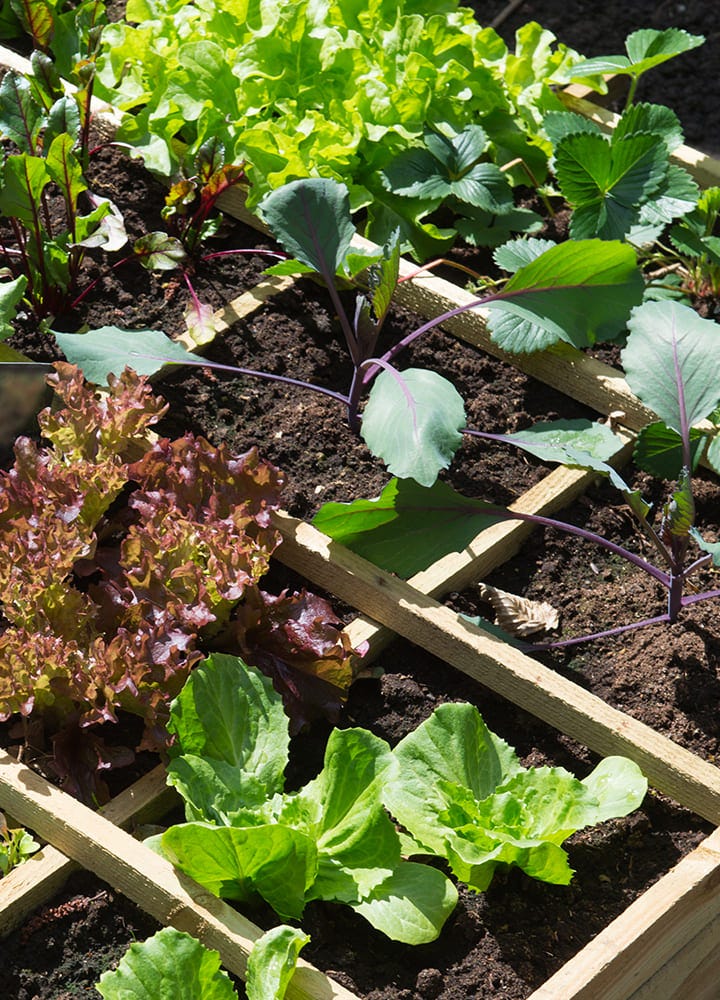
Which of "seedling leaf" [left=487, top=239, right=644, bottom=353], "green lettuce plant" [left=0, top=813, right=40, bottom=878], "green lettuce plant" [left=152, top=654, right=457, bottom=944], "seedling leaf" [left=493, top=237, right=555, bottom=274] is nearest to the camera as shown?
"green lettuce plant" [left=152, top=654, right=457, bottom=944]

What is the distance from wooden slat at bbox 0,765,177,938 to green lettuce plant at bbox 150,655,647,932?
4.0 inches

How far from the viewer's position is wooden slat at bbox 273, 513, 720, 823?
204cm

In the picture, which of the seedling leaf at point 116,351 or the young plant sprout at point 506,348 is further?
the seedling leaf at point 116,351

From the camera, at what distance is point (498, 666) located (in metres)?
2.16

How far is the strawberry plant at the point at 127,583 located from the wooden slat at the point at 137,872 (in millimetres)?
63

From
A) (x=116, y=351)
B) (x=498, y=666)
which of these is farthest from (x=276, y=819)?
(x=116, y=351)

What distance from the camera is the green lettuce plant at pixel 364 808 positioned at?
71.2 inches

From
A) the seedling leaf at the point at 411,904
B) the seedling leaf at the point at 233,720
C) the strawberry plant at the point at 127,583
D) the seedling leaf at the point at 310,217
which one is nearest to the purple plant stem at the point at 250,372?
the strawberry plant at the point at 127,583

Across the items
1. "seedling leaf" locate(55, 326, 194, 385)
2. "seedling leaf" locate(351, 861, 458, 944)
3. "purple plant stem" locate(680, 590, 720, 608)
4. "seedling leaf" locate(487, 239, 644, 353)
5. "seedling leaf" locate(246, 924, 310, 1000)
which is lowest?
"seedling leaf" locate(351, 861, 458, 944)

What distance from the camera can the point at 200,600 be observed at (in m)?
2.07

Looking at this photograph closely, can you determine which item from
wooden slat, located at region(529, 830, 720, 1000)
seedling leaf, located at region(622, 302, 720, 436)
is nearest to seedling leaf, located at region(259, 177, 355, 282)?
seedling leaf, located at region(622, 302, 720, 436)

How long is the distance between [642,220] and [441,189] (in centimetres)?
44

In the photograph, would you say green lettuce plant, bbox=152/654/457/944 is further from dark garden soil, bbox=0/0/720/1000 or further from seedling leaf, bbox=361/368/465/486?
seedling leaf, bbox=361/368/465/486

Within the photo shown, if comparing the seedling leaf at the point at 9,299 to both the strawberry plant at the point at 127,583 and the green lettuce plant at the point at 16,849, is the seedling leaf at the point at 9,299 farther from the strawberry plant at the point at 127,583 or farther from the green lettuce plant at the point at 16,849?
the green lettuce plant at the point at 16,849
